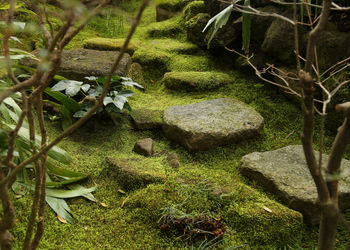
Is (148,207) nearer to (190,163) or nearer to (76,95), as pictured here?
(190,163)

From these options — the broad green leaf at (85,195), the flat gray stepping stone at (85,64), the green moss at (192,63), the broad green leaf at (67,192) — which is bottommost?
the broad green leaf at (85,195)

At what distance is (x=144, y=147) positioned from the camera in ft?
7.97

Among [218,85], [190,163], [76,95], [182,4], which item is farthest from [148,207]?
[182,4]

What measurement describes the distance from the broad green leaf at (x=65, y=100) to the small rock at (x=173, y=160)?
81 centimetres

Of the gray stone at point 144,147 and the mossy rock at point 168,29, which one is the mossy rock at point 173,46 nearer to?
the mossy rock at point 168,29

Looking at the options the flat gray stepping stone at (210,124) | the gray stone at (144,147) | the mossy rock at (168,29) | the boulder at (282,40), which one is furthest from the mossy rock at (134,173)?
the mossy rock at (168,29)

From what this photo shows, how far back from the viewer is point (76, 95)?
8.75 ft

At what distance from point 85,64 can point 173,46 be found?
4.72 feet

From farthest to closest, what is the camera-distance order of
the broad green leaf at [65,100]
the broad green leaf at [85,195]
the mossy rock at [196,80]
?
the mossy rock at [196,80] < the broad green leaf at [65,100] < the broad green leaf at [85,195]

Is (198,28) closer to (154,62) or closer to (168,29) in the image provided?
(154,62)

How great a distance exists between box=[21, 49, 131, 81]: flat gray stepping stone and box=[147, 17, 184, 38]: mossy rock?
1.38m

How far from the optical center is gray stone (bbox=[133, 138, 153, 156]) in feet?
7.92

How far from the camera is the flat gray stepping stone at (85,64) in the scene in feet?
8.87

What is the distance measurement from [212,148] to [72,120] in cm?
113
